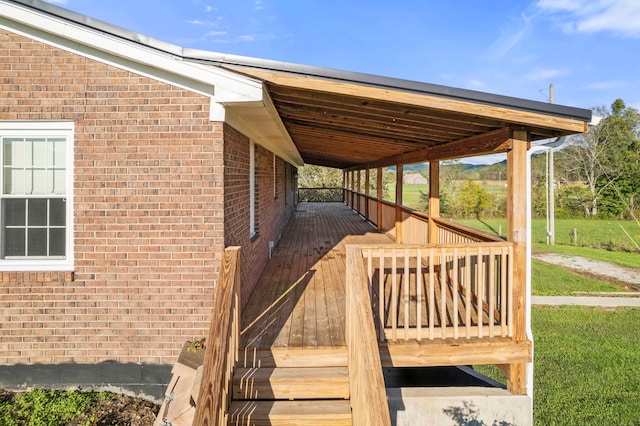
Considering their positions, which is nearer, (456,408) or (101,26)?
(101,26)

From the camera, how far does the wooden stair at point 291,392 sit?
336cm

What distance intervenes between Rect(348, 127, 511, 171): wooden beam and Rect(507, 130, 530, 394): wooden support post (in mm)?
154

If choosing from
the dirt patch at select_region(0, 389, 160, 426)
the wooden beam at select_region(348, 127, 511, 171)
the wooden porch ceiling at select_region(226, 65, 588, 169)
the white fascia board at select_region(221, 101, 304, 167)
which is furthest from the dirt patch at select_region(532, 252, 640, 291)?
the dirt patch at select_region(0, 389, 160, 426)

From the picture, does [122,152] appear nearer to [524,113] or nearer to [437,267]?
[524,113]

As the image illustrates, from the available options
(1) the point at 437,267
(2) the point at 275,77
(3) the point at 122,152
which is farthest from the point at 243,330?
(1) the point at 437,267

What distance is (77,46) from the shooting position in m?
4.13

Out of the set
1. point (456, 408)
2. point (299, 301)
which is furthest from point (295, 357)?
point (456, 408)

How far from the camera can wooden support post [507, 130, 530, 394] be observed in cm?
421

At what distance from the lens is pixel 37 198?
14.0ft

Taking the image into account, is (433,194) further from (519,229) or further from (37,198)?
(37,198)

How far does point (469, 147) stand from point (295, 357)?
355 cm

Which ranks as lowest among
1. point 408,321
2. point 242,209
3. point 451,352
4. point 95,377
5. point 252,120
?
point 95,377

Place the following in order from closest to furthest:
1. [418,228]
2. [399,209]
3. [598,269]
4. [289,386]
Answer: [289,386] < [418,228] < [399,209] < [598,269]

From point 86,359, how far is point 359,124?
466cm
